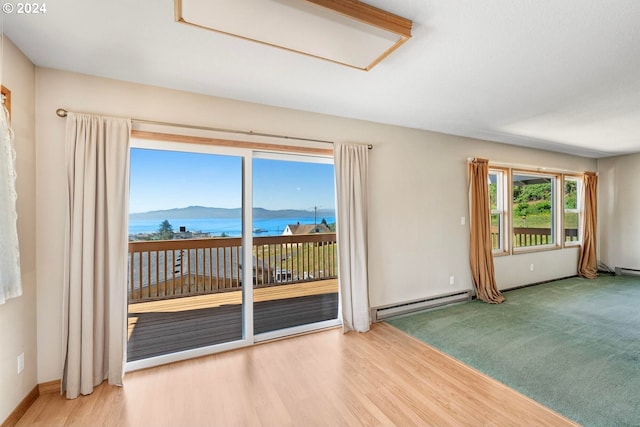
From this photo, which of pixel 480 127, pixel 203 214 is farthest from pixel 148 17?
pixel 480 127

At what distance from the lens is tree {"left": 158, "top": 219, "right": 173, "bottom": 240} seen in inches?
106

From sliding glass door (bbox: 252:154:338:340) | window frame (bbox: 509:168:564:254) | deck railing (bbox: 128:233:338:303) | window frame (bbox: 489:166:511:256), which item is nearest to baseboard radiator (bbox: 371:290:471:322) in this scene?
sliding glass door (bbox: 252:154:338:340)

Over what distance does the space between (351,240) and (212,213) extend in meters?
1.50

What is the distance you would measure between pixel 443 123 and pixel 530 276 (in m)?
3.44

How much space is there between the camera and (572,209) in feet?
19.3

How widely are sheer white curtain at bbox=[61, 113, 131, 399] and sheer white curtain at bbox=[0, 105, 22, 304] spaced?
1.85 ft

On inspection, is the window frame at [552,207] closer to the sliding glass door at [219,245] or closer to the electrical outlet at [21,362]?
the sliding glass door at [219,245]

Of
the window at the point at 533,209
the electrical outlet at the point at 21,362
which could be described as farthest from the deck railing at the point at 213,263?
the window at the point at 533,209

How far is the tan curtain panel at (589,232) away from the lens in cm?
571

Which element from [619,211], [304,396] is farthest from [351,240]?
[619,211]

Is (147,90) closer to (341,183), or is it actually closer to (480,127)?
(341,183)

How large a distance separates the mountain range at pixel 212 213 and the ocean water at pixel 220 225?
0.03 meters

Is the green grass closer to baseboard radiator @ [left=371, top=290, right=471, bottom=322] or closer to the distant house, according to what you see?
baseboard radiator @ [left=371, top=290, right=471, bottom=322]

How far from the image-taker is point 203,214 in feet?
9.30
